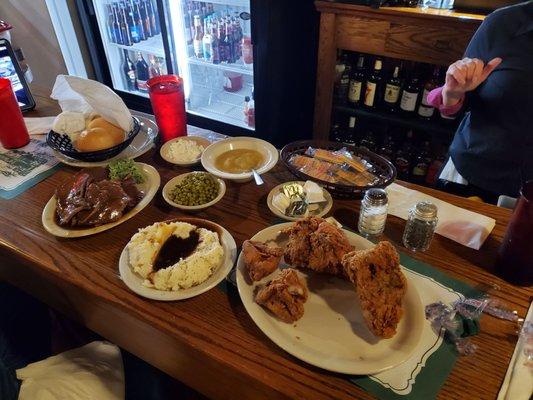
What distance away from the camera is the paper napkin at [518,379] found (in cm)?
68

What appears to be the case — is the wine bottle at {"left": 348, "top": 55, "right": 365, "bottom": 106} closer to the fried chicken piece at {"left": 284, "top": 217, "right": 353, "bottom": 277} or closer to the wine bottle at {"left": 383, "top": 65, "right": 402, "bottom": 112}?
the wine bottle at {"left": 383, "top": 65, "right": 402, "bottom": 112}

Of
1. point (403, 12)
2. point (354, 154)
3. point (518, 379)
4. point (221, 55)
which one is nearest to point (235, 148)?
point (354, 154)

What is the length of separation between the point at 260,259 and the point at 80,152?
0.77m

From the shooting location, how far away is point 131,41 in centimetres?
324

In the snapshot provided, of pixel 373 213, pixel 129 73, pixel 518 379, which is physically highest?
pixel 373 213

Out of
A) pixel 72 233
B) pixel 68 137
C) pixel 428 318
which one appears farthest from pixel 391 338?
→ pixel 68 137

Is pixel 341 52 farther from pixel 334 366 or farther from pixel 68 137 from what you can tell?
pixel 334 366

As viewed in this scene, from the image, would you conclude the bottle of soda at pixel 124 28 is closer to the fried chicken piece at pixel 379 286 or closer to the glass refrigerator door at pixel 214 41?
the glass refrigerator door at pixel 214 41

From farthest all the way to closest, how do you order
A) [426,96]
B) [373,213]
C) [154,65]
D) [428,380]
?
[154,65] → [426,96] → [373,213] → [428,380]

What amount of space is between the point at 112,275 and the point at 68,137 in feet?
2.15

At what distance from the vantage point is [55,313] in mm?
1433

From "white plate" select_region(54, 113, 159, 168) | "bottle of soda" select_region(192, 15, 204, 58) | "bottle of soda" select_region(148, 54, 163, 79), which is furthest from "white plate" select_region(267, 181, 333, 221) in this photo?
"bottle of soda" select_region(148, 54, 163, 79)

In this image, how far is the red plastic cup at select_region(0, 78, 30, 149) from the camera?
4.26 feet

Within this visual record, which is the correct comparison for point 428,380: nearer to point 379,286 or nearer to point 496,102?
point 379,286
